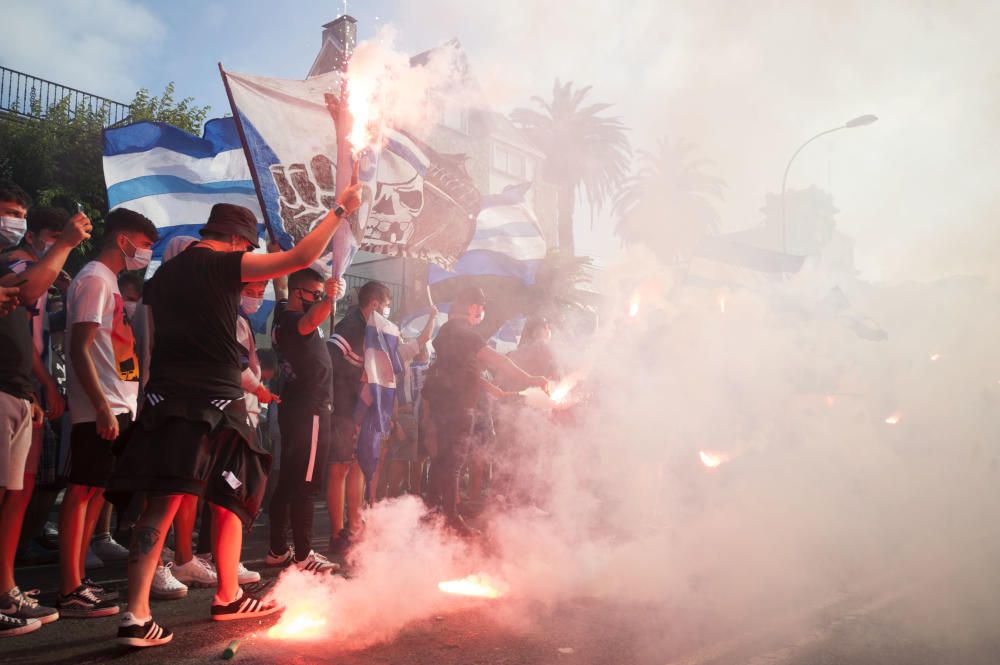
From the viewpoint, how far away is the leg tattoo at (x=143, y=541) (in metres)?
3.09

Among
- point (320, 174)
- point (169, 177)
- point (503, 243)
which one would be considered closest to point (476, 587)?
point (320, 174)

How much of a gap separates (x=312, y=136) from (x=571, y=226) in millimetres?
26146

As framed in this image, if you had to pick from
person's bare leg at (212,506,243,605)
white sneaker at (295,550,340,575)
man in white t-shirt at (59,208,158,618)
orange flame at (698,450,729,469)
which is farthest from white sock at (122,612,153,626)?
orange flame at (698,450,729,469)

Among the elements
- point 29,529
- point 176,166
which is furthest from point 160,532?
point 176,166

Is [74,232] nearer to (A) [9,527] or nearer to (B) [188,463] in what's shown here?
(B) [188,463]

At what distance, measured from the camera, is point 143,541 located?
3.10 m

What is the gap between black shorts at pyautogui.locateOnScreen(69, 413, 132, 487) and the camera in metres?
3.65

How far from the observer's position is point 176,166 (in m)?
10.9

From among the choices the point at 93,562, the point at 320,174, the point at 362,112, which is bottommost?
the point at 93,562

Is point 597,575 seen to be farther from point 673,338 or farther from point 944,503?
point 944,503

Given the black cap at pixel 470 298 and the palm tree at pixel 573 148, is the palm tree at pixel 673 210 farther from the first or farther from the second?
the palm tree at pixel 573 148

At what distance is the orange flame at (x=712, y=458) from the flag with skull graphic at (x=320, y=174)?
3.84m

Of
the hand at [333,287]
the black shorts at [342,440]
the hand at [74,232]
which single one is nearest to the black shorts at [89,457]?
the hand at [74,232]

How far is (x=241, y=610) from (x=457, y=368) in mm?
2883
